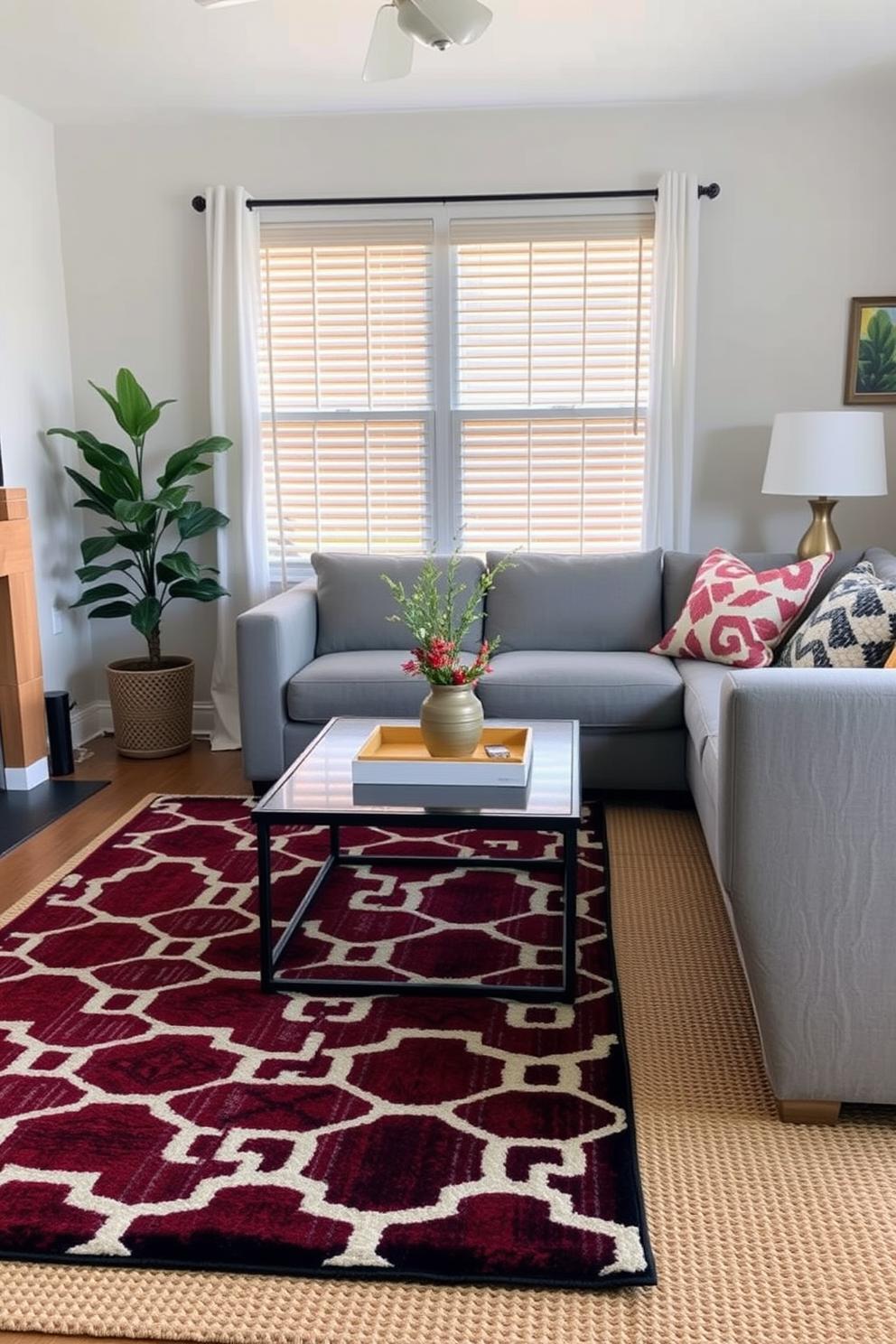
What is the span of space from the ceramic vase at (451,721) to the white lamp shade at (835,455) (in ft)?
6.18

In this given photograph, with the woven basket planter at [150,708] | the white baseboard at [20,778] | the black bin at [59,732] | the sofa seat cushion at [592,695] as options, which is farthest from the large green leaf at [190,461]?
the sofa seat cushion at [592,695]

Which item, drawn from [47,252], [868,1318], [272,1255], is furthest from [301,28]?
[868,1318]

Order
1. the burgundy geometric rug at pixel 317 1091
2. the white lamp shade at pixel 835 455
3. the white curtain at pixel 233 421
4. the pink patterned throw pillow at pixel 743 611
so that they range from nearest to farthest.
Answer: the burgundy geometric rug at pixel 317 1091 < the pink patterned throw pillow at pixel 743 611 < the white lamp shade at pixel 835 455 < the white curtain at pixel 233 421

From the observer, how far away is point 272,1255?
5.49 ft

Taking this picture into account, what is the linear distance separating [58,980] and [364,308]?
122 inches

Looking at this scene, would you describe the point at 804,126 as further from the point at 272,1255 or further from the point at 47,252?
the point at 272,1255

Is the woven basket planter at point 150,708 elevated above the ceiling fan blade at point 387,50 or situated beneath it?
situated beneath

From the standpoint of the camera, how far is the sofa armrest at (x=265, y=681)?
146 inches

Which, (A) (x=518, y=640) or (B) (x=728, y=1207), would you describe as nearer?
(B) (x=728, y=1207)

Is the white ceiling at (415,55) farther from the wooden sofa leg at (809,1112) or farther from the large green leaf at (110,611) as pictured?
the wooden sofa leg at (809,1112)

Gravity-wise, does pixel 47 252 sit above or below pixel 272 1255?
above

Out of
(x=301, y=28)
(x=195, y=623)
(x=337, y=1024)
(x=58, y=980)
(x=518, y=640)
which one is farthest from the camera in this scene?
(x=195, y=623)

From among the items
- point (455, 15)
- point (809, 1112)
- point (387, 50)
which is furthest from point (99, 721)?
point (809, 1112)

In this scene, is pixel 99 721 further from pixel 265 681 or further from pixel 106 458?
pixel 265 681
